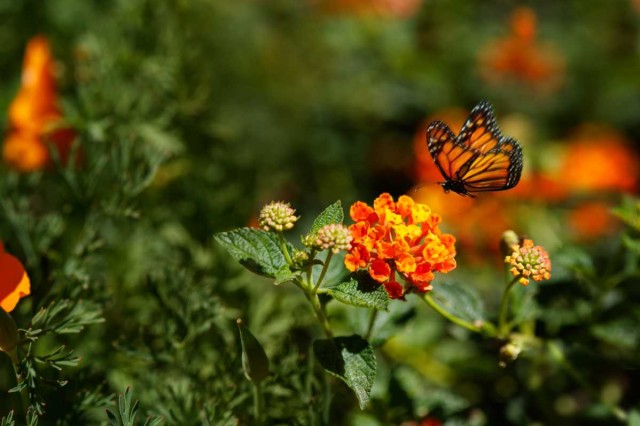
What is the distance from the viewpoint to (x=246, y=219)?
50.5 inches

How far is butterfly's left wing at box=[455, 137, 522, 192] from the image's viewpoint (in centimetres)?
78

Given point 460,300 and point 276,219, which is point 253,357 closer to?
point 276,219

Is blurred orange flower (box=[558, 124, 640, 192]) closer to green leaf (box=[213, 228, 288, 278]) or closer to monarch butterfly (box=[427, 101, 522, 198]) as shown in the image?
monarch butterfly (box=[427, 101, 522, 198])

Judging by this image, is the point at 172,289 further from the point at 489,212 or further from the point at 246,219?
the point at 489,212

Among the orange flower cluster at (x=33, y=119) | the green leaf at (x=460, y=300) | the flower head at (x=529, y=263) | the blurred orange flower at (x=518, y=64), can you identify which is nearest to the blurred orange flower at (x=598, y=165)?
the blurred orange flower at (x=518, y=64)

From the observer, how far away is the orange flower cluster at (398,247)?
2.26 feet

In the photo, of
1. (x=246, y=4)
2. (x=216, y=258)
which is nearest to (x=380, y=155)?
(x=246, y=4)

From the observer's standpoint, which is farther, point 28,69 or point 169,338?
point 28,69

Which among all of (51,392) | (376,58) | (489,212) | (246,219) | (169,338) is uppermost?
(376,58)

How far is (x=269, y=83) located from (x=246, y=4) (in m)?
0.39

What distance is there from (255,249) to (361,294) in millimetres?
131

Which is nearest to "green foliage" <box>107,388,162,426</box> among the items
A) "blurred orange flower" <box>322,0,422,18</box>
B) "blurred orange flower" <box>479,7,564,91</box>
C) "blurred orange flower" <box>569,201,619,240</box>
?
"blurred orange flower" <box>569,201,619,240</box>

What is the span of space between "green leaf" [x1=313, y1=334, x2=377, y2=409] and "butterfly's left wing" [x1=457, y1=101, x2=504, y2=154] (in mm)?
273

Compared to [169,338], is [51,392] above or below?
below
